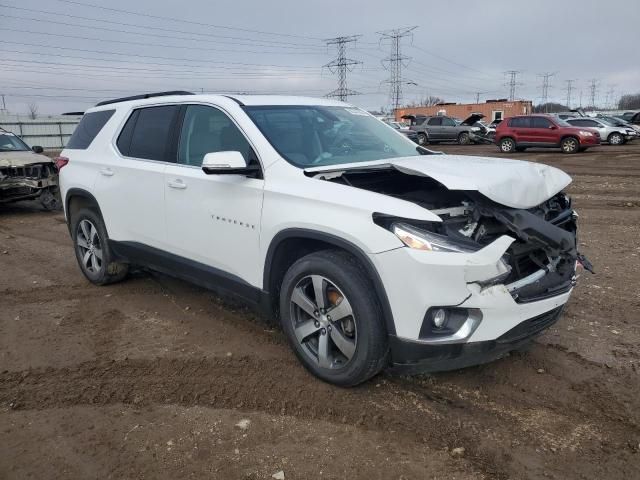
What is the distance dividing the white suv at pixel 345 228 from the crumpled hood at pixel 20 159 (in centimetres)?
706

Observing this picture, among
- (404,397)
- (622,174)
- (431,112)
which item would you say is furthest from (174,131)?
(431,112)

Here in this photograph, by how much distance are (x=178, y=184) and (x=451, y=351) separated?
247cm

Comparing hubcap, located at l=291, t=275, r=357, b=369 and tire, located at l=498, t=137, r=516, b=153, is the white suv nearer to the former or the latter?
hubcap, located at l=291, t=275, r=357, b=369

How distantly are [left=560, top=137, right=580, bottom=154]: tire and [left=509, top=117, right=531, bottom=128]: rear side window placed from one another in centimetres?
173

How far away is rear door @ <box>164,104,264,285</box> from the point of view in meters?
3.75

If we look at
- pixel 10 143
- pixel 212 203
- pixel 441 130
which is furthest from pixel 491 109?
pixel 212 203

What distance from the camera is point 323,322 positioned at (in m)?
3.39

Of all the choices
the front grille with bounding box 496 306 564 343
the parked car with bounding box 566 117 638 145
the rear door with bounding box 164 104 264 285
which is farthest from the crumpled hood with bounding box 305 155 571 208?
the parked car with bounding box 566 117 638 145

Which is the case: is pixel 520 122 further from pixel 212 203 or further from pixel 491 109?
pixel 491 109

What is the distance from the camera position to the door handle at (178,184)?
4.22 meters

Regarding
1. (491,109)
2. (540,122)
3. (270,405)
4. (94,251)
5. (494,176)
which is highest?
(491,109)

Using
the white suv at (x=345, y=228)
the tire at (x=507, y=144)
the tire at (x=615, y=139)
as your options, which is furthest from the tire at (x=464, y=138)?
the white suv at (x=345, y=228)

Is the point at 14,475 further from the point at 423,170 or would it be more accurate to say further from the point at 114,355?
the point at 423,170

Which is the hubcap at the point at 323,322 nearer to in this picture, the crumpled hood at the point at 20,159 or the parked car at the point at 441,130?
the crumpled hood at the point at 20,159
